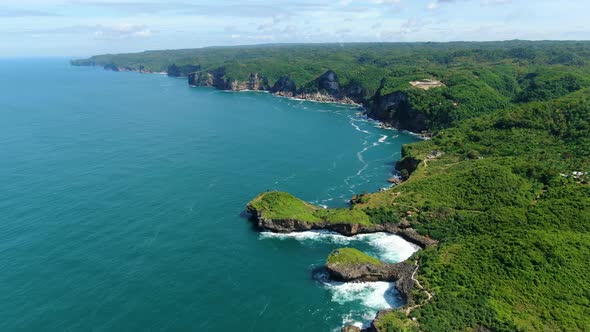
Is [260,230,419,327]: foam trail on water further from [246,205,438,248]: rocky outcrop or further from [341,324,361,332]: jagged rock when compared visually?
[341,324,361,332]: jagged rock

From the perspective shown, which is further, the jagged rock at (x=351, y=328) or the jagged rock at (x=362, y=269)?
the jagged rock at (x=362, y=269)

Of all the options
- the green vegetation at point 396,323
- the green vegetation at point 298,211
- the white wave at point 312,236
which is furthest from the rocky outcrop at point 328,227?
the green vegetation at point 396,323

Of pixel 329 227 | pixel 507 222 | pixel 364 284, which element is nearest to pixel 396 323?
pixel 364 284

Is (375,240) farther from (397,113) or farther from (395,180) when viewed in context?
(397,113)

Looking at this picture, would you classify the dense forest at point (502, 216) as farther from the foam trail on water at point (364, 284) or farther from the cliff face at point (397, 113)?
the cliff face at point (397, 113)

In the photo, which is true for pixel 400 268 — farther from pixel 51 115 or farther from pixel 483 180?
pixel 51 115

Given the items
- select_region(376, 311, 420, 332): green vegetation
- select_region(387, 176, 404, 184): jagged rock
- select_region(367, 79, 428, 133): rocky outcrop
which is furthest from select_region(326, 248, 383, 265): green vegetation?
select_region(367, 79, 428, 133): rocky outcrop
